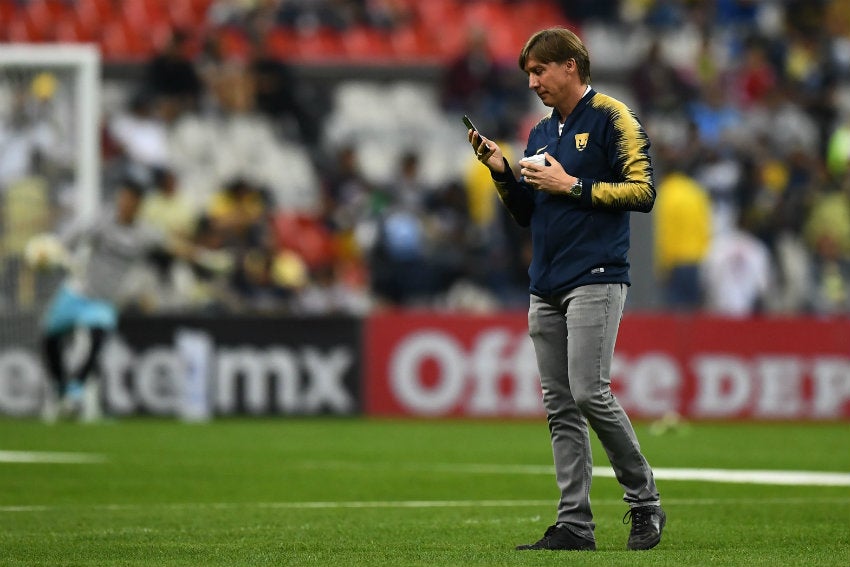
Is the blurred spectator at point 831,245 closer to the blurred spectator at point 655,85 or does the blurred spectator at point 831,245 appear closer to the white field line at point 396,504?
the blurred spectator at point 655,85

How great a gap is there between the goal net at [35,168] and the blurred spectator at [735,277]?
702cm

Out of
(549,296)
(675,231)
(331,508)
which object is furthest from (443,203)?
(549,296)

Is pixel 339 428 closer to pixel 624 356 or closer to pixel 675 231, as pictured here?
pixel 624 356

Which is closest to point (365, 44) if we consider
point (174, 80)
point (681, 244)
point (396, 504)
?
point (174, 80)

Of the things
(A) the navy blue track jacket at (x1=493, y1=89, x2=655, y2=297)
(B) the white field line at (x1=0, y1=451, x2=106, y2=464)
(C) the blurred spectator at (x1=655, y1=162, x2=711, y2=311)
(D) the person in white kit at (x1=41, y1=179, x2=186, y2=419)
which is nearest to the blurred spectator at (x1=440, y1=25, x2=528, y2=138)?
(C) the blurred spectator at (x1=655, y1=162, x2=711, y2=311)

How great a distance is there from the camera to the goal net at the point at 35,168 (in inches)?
729

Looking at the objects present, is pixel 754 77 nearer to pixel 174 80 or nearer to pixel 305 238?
pixel 305 238

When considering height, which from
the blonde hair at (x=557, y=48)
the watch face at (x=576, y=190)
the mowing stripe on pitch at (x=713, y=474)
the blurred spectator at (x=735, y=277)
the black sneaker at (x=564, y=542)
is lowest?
the mowing stripe on pitch at (x=713, y=474)

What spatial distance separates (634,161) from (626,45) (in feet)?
58.2

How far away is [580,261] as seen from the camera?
24.2 feet

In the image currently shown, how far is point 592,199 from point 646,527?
1.43 metres

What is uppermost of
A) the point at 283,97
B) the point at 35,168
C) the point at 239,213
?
the point at 283,97

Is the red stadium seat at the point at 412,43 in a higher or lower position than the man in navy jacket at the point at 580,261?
higher

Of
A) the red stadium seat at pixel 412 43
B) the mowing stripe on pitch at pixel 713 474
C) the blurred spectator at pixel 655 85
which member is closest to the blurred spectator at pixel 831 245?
the blurred spectator at pixel 655 85
